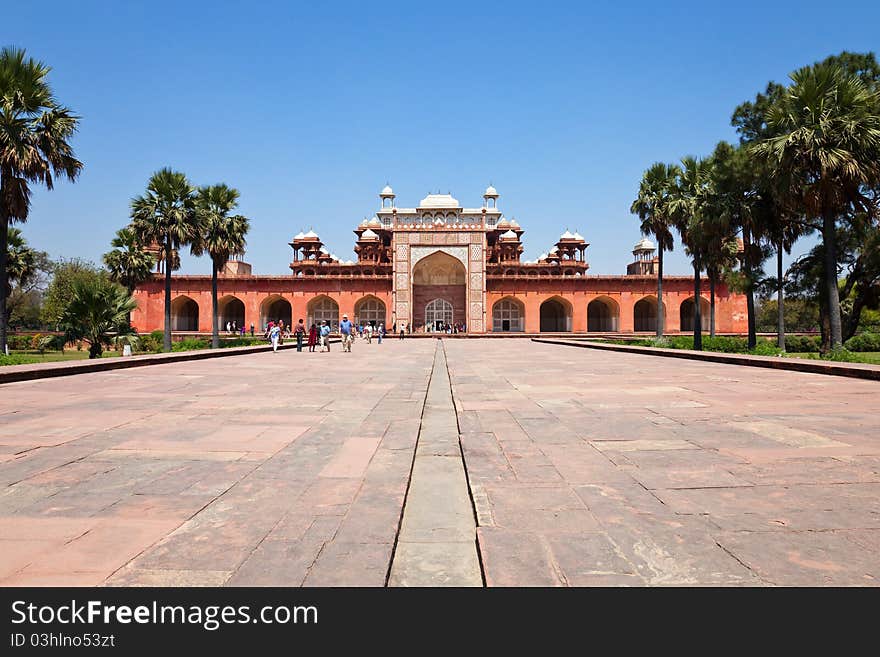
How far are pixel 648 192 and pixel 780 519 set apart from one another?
2819 cm

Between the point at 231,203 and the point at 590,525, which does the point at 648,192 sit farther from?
the point at 590,525

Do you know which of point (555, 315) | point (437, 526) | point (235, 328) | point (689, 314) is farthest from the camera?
point (555, 315)

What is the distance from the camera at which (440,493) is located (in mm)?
3281

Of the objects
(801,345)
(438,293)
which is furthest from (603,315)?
(801,345)

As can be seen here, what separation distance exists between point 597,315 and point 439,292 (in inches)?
632

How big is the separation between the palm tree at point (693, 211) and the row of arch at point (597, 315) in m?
23.5

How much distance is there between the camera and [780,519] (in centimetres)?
276

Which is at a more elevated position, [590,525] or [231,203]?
[231,203]

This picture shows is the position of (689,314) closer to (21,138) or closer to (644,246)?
(644,246)

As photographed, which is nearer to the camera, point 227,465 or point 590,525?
point 590,525

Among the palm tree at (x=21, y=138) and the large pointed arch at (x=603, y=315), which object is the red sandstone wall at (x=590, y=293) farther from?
the palm tree at (x=21, y=138)
